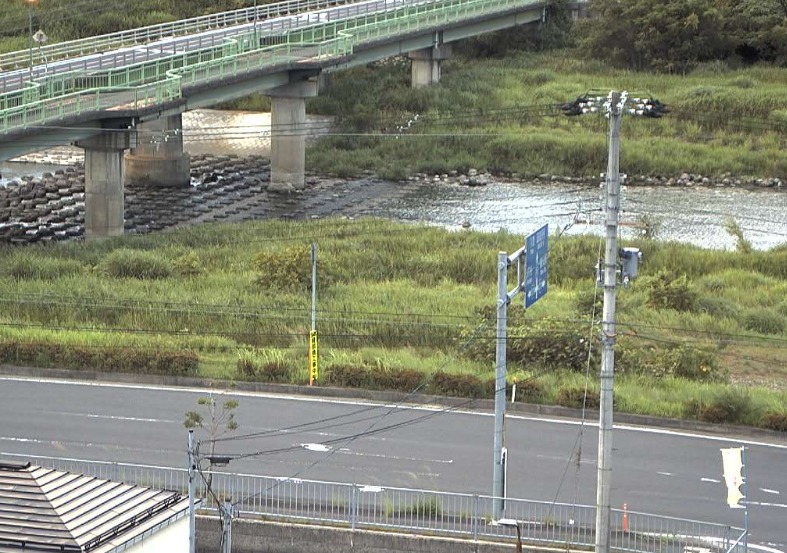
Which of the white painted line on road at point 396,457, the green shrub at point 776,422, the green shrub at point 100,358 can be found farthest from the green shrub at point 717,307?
the green shrub at point 100,358

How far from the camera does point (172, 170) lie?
2972 inches

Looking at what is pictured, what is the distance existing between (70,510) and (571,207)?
167 feet

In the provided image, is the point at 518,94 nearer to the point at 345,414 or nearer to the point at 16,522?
the point at 345,414

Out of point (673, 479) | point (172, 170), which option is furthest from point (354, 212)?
point (673, 479)

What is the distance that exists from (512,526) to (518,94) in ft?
218

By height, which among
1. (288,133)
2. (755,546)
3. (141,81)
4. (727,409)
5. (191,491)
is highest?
(141,81)

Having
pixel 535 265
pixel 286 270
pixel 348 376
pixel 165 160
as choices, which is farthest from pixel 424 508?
pixel 165 160

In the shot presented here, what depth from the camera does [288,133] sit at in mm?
75125

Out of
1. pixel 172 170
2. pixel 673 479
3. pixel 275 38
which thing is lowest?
pixel 673 479

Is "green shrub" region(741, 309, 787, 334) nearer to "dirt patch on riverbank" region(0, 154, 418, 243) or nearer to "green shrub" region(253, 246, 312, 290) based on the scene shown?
"green shrub" region(253, 246, 312, 290)

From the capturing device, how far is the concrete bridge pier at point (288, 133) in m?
75.1

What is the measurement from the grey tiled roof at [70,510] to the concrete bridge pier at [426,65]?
70416 millimetres

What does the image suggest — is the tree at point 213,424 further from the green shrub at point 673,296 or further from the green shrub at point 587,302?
the green shrub at point 673,296

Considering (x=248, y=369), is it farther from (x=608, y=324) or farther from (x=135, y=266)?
(x=608, y=324)
